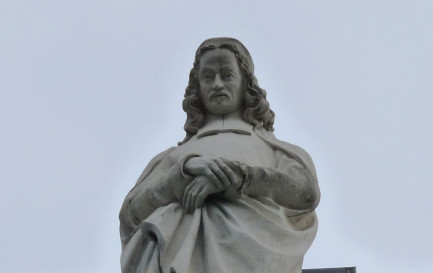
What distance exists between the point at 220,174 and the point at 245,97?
88.4 inches

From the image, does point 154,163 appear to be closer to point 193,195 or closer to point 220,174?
point 193,195

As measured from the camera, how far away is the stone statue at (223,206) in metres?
10.2

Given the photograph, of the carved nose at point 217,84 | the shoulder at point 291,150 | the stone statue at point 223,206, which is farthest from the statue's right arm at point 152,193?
the shoulder at point 291,150

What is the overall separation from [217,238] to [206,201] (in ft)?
1.96

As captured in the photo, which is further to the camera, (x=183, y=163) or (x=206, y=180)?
(x=183, y=163)

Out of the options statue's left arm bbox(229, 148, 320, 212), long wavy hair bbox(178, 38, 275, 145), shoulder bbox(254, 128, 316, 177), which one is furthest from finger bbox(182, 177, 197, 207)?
long wavy hair bbox(178, 38, 275, 145)

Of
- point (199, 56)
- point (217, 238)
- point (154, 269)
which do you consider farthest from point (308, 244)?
point (199, 56)

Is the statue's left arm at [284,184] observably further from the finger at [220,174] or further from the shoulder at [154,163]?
the shoulder at [154,163]

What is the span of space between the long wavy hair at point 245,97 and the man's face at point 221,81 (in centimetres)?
8

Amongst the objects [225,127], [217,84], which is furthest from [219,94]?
[225,127]

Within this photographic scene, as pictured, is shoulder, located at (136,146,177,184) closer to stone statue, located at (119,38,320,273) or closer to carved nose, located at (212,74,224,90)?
stone statue, located at (119,38,320,273)

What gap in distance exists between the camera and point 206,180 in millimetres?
10562

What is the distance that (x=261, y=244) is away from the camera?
10242 mm

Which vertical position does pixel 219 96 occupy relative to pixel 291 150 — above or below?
above
